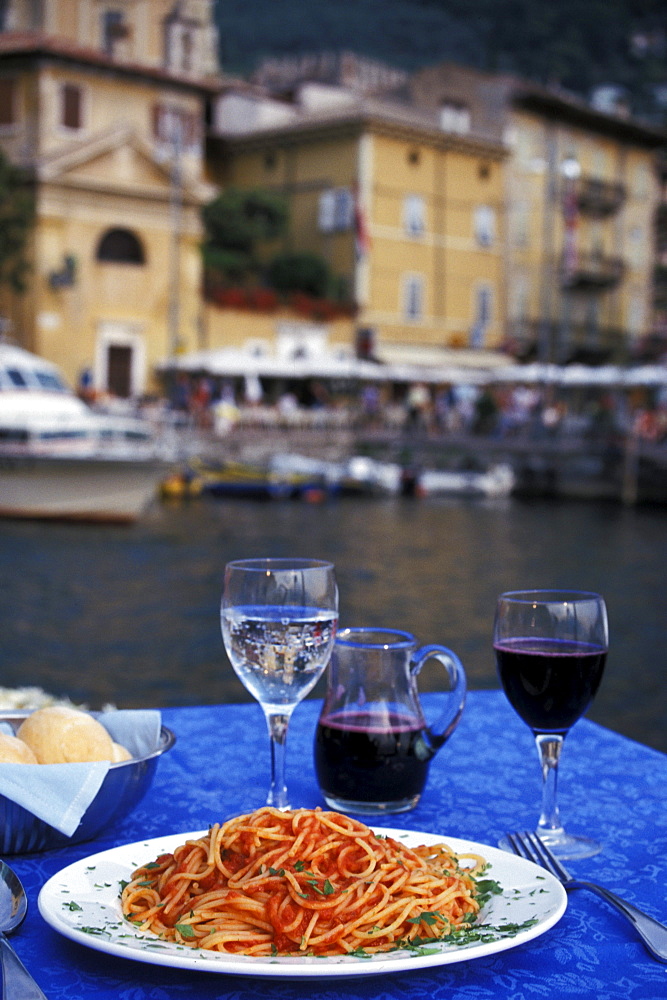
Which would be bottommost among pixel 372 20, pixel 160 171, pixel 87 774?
pixel 87 774

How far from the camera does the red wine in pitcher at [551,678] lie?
1613 millimetres

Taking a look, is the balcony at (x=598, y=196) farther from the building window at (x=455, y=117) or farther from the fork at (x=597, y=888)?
the fork at (x=597, y=888)

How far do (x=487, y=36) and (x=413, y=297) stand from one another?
216ft

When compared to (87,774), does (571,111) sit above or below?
above

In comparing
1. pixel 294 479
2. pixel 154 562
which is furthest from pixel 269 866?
pixel 294 479

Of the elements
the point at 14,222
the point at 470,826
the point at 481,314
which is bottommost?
the point at 470,826

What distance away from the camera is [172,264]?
3625 centimetres

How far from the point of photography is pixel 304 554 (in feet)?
65.2

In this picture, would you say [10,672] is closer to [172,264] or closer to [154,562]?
[154,562]

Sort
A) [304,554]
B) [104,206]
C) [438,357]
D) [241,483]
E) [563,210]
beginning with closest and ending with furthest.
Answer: [304,554]
[241,483]
[104,206]
[563,210]
[438,357]

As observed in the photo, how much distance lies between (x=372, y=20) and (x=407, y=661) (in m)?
A: 122

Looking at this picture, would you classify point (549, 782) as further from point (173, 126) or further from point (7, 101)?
point (173, 126)

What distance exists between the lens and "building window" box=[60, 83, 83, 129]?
3541 centimetres

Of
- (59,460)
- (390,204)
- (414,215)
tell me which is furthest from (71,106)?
(59,460)
